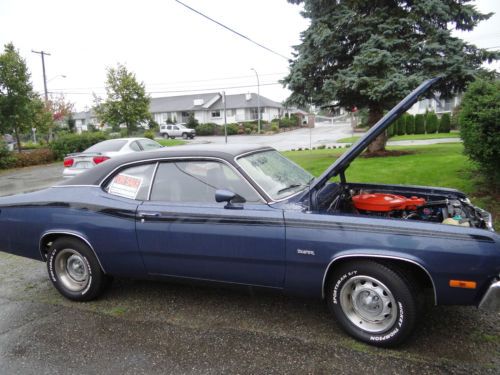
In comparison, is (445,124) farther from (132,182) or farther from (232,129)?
(132,182)

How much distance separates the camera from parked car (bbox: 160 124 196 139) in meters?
46.4

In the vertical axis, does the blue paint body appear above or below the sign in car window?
below

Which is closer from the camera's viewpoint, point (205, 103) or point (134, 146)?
point (134, 146)

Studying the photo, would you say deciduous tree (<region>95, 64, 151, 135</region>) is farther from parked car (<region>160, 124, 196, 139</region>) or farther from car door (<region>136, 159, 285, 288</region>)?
car door (<region>136, 159, 285, 288</region>)

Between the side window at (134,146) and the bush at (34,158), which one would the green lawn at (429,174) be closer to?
the side window at (134,146)

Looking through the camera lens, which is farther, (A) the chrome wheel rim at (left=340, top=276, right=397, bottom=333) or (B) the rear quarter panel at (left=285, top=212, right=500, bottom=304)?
(A) the chrome wheel rim at (left=340, top=276, right=397, bottom=333)

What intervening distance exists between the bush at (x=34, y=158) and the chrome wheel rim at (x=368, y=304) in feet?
71.3

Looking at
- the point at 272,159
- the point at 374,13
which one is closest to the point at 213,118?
the point at 374,13

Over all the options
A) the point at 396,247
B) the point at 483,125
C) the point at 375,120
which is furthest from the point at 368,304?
the point at 375,120

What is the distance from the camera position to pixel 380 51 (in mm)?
12031

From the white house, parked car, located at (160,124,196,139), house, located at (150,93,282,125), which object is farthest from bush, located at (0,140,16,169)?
the white house

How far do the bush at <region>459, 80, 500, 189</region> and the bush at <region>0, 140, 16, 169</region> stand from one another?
20.6m

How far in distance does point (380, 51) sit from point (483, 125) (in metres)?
7.05

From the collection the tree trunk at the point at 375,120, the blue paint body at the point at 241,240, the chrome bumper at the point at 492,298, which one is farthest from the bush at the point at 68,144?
the chrome bumper at the point at 492,298
